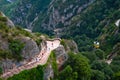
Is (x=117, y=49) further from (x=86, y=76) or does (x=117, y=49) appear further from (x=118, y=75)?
(x=86, y=76)

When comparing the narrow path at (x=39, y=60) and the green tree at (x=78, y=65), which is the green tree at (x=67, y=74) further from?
the narrow path at (x=39, y=60)

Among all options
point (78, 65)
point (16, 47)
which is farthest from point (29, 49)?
point (78, 65)

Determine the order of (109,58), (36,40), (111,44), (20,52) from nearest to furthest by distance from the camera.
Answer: (20,52) < (36,40) < (109,58) < (111,44)

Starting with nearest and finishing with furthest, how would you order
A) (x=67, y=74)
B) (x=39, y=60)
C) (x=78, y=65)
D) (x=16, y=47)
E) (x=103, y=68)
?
(x=16, y=47) < (x=39, y=60) < (x=67, y=74) < (x=78, y=65) < (x=103, y=68)

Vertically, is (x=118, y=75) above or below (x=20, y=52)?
below

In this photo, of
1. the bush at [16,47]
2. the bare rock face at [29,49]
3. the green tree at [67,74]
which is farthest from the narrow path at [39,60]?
the green tree at [67,74]

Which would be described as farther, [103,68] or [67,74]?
[103,68]

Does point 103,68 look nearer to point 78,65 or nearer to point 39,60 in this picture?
point 78,65

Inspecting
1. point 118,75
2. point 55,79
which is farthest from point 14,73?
point 118,75
